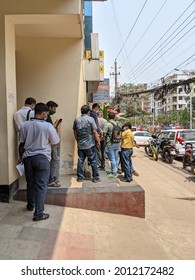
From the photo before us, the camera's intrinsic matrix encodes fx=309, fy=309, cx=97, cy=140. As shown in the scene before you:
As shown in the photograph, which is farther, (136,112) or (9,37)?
(136,112)

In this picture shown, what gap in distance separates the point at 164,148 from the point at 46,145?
41.8ft

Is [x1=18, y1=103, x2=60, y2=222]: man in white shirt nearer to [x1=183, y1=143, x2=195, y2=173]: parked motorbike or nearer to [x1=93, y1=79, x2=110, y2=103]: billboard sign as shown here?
[x1=183, y1=143, x2=195, y2=173]: parked motorbike

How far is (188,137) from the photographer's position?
52.4 ft

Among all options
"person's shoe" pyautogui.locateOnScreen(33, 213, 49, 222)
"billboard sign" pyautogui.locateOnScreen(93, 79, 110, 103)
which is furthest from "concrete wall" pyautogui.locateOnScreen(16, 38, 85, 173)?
"billboard sign" pyautogui.locateOnScreen(93, 79, 110, 103)

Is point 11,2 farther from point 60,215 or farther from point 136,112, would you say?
point 136,112

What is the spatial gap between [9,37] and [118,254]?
143 inches

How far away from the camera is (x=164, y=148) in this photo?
53.4ft

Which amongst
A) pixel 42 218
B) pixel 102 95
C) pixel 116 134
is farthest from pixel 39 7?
pixel 102 95

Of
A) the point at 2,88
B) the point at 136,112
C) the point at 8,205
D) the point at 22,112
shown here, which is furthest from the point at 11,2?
the point at 136,112

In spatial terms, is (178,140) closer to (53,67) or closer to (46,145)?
(53,67)

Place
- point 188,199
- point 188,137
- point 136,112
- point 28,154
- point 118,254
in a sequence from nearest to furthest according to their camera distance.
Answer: point 118,254 → point 28,154 → point 188,199 → point 188,137 → point 136,112

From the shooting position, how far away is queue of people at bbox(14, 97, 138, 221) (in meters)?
4.16

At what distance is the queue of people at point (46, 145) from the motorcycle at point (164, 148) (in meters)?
9.20

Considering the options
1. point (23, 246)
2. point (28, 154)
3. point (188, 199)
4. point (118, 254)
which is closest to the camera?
point (23, 246)
